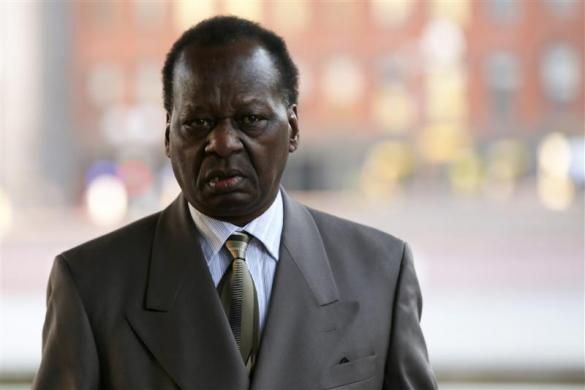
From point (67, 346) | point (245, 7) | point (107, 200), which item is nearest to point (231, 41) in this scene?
point (67, 346)

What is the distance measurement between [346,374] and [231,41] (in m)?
0.55

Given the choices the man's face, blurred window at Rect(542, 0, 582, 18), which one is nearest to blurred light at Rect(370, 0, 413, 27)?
blurred window at Rect(542, 0, 582, 18)

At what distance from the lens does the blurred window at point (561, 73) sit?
3822 cm

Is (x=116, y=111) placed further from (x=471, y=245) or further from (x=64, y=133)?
(x=471, y=245)

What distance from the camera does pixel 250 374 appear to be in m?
1.74

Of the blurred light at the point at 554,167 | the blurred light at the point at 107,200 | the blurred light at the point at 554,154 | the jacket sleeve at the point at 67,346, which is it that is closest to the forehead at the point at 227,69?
the jacket sleeve at the point at 67,346

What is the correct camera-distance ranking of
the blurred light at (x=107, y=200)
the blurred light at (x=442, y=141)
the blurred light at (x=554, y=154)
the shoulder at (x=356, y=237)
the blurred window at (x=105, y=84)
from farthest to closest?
1. the blurred window at (x=105, y=84)
2. the blurred light at (x=442, y=141)
3. the blurred light at (x=554, y=154)
4. the blurred light at (x=107, y=200)
5. the shoulder at (x=356, y=237)

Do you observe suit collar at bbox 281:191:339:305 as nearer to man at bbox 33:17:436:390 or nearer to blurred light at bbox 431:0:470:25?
man at bbox 33:17:436:390

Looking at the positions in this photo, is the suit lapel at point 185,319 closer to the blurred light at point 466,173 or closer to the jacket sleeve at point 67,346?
the jacket sleeve at point 67,346

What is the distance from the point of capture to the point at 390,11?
39.0m

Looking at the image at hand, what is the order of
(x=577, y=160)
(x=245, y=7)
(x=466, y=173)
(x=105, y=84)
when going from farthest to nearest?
1. (x=105, y=84)
2. (x=245, y=7)
3. (x=466, y=173)
4. (x=577, y=160)

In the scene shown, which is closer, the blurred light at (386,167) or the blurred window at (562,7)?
the blurred light at (386,167)

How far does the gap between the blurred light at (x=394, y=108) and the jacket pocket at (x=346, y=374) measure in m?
37.0

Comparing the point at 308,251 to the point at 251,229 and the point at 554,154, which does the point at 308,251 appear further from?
the point at 554,154
